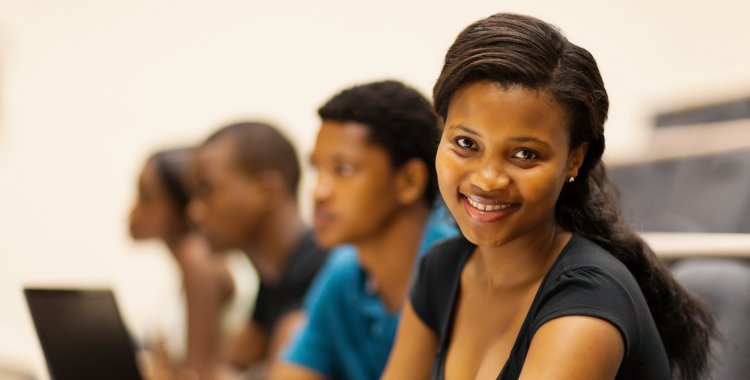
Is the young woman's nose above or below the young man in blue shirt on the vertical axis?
above

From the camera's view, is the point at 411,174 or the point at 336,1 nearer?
the point at 411,174

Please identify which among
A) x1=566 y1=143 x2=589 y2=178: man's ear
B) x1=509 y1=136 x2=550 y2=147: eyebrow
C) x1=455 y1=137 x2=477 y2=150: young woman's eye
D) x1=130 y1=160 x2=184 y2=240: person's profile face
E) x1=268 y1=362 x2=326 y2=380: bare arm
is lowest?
x1=268 y1=362 x2=326 y2=380: bare arm

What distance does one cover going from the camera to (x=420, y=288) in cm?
124

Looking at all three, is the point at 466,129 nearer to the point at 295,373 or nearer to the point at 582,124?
the point at 582,124

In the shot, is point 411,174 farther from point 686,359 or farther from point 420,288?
point 686,359

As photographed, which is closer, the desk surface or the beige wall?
the desk surface

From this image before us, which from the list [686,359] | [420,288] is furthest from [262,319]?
[686,359]

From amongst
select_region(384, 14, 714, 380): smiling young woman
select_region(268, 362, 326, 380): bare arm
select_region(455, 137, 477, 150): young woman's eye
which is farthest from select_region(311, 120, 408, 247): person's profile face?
select_region(455, 137, 477, 150): young woman's eye

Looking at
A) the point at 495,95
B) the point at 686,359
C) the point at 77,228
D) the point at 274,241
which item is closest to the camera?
the point at 495,95

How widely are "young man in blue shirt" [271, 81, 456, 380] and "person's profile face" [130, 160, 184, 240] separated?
3.96ft

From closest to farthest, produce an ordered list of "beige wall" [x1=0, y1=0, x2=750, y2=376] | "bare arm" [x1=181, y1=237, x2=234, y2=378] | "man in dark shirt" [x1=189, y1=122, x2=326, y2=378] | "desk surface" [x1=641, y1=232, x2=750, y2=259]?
"desk surface" [x1=641, y1=232, x2=750, y2=259], "man in dark shirt" [x1=189, y1=122, x2=326, y2=378], "bare arm" [x1=181, y1=237, x2=234, y2=378], "beige wall" [x1=0, y1=0, x2=750, y2=376]

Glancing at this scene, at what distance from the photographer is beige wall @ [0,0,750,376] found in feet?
13.3

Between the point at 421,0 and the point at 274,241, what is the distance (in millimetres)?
1664

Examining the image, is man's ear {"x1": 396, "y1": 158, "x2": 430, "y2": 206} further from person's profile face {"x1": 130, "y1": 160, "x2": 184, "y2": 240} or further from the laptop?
person's profile face {"x1": 130, "y1": 160, "x2": 184, "y2": 240}
